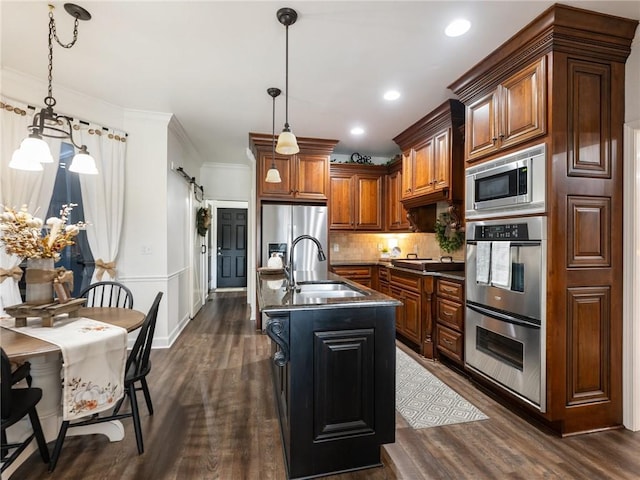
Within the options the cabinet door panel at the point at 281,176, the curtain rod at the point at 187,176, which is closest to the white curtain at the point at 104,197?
the curtain rod at the point at 187,176

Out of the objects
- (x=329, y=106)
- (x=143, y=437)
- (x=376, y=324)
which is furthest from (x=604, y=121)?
(x=143, y=437)

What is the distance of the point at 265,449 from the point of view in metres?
1.95

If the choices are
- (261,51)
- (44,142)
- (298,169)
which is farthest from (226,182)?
(44,142)

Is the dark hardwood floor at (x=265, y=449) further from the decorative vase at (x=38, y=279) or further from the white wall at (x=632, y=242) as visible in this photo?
the decorative vase at (x=38, y=279)

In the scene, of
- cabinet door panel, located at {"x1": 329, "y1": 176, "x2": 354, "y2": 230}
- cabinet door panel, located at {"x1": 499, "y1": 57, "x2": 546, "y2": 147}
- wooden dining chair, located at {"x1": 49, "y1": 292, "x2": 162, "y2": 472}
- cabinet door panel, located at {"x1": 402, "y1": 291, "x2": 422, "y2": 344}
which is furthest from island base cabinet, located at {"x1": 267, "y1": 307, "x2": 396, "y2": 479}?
cabinet door panel, located at {"x1": 329, "y1": 176, "x2": 354, "y2": 230}

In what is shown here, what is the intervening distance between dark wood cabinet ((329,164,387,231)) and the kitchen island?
3271 mm

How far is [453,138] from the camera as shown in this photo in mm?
3418

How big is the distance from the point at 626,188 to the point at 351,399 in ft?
7.73

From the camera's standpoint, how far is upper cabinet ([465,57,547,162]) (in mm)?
2100

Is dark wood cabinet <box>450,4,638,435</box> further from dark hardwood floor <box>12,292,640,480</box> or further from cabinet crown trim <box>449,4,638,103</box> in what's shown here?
dark hardwood floor <box>12,292,640,480</box>

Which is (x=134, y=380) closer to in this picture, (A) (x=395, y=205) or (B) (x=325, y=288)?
(B) (x=325, y=288)

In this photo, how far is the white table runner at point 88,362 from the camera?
160cm

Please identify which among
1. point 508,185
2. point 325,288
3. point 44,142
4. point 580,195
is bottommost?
point 325,288

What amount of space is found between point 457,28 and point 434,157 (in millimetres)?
1713
